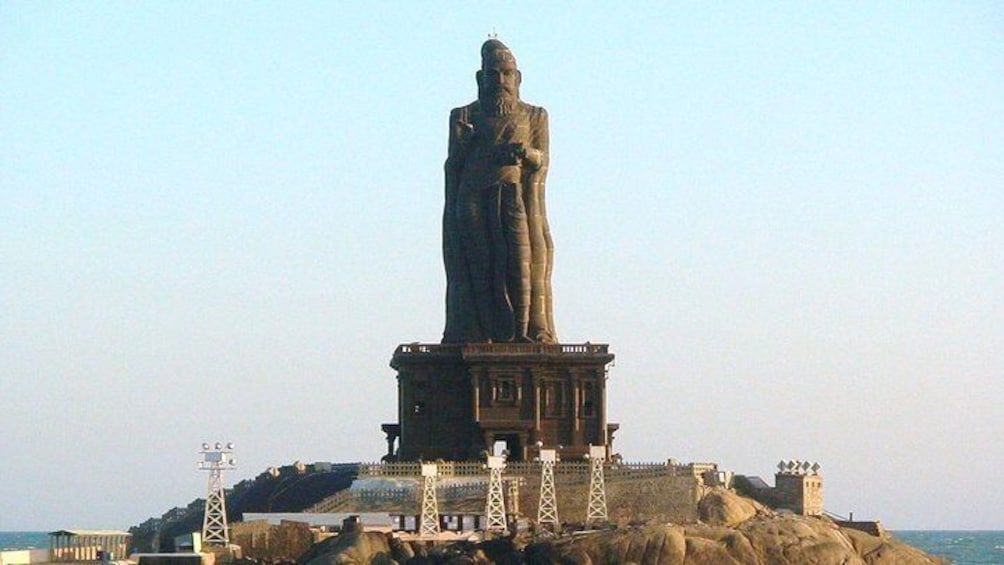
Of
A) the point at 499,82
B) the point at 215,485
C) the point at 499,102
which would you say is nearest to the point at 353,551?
the point at 215,485

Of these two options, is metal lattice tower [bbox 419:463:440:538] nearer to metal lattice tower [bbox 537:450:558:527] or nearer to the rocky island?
the rocky island

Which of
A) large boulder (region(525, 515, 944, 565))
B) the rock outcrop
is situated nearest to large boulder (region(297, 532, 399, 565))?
the rock outcrop

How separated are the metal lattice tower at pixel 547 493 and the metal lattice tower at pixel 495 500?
65.1 inches

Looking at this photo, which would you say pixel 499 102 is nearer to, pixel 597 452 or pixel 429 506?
pixel 597 452

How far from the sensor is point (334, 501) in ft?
318

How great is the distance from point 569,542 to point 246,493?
30.6 metres

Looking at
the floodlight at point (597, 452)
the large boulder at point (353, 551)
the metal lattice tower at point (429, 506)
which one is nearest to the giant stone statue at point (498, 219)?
the floodlight at point (597, 452)

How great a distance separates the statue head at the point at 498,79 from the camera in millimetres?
108562

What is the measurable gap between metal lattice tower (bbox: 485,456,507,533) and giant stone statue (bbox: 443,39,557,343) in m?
13.6

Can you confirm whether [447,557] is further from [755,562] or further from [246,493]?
[246,493]

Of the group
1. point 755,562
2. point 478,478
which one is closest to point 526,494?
point 478,478

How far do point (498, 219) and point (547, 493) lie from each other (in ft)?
51.1

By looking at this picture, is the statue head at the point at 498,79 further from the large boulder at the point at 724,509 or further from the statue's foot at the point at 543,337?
the large boulder at the point at 724,509

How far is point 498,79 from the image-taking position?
10862cm
